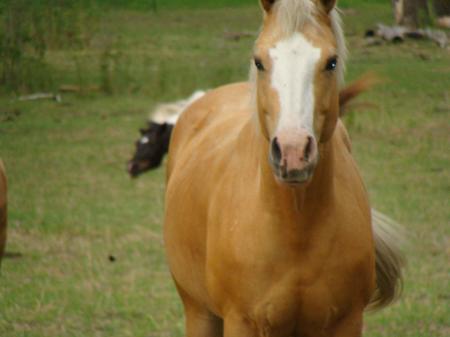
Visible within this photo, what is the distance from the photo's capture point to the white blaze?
3.97m

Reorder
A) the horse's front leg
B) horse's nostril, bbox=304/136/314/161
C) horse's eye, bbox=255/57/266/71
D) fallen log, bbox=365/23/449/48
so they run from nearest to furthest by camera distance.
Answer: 1. horse's nostril, bbox=304/136/314/161
2. horse's eye, bbox=255/57/266/71
3. the horse's front leg
4. fallen log, bbox=365/23/449/48

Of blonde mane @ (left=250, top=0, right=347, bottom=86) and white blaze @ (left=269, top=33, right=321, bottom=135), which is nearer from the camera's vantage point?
white blaze @ (left=269, top=33, right=321, bottom=135)

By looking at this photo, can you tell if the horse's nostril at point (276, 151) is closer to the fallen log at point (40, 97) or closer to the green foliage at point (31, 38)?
the fallen log at point (40, 97)

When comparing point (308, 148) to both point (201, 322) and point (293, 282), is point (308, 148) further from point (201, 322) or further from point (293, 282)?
point (201, 322)

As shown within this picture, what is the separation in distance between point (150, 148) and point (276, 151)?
26.3ft

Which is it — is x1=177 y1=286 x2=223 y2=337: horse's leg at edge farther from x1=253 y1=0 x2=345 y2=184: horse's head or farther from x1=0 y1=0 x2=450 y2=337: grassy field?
x1=253 y1=0 x2=345 y2=184: horse's head

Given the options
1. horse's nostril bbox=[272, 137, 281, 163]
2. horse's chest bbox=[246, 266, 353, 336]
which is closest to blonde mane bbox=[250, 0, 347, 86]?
horse's nostril bbox=[272, 137, 281, 163]

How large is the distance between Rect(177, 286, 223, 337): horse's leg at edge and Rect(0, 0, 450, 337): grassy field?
42.0 inches

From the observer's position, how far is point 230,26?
2420cm

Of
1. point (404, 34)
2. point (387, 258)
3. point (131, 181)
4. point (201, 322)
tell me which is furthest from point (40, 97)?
point (387, 258)

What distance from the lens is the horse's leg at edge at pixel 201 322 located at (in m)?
5.66

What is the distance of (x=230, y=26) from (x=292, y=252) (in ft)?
65.8

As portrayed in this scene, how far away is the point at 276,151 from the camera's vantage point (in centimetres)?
390

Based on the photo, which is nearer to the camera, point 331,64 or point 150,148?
point 331,64
